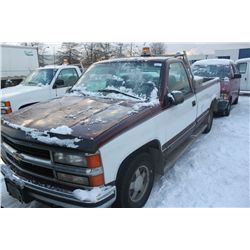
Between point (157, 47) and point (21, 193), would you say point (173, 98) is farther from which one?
point (157, 47)

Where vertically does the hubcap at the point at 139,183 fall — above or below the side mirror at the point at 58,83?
below

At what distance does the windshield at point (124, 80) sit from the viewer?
133 inches

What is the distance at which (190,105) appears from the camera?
167 inches

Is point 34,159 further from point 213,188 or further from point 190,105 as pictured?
point 190,105

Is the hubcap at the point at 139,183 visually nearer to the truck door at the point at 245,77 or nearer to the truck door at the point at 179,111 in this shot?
the truck door at the point at 179,111

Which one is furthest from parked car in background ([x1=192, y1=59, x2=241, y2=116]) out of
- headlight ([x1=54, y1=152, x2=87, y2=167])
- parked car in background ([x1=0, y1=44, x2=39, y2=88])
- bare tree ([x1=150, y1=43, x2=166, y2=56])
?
parked car in background ([x1=0, y1=44, x2=39, y2=88])

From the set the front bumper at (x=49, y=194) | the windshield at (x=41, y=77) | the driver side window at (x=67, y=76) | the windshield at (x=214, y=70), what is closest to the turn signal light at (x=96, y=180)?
the front bumper at (x=49, y=194)

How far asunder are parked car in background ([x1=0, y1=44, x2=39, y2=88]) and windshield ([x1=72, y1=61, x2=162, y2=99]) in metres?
14.4

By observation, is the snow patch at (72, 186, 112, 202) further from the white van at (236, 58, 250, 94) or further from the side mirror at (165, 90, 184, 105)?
the white van at (236, 58, 250, 94)

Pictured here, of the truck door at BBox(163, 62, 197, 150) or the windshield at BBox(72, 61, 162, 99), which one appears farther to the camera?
the truck door at BBox(163, 62, 197, 150)

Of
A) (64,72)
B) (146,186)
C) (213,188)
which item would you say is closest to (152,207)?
(146,186)

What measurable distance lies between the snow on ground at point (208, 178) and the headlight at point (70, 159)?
1.12 metres

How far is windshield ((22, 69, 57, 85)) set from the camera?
7.52 meters

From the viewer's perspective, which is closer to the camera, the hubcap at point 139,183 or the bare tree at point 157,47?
the hubcap at point 139,183
